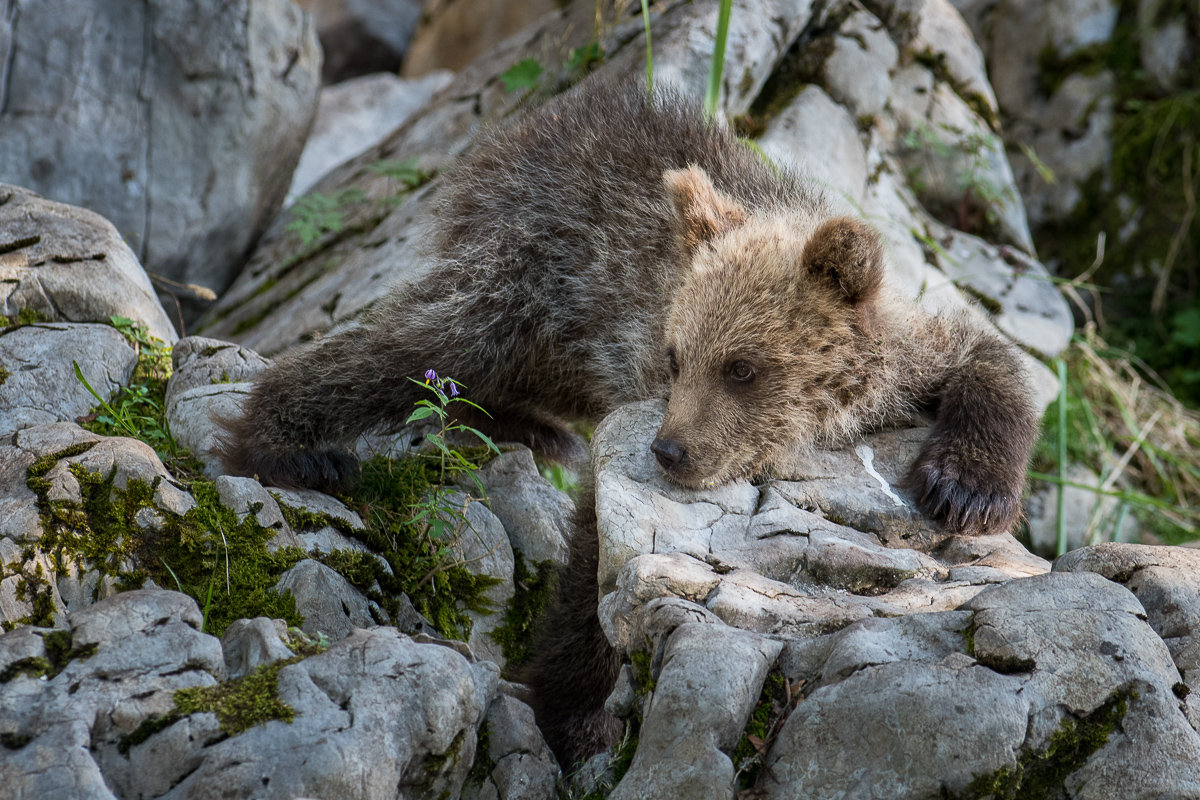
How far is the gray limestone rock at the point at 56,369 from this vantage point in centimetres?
391

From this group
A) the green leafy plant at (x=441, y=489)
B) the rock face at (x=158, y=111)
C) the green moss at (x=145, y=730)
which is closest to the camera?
the green moss at (x=145, y=730)

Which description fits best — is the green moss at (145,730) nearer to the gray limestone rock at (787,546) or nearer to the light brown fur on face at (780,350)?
the gray limestone rock at (787,546)

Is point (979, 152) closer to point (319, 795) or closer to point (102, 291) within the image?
point (102, 291)

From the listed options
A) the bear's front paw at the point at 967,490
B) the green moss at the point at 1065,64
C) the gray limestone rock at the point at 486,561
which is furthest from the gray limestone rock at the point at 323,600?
the green moss at the point at 1065,64

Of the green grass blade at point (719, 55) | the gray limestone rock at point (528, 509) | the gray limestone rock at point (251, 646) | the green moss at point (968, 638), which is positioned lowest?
the gray limestone rock at point (528, 509)

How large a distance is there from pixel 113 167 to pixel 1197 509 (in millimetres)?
8501

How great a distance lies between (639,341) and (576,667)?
4.92 feet

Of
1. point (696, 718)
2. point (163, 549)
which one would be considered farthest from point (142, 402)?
point (696, 718)

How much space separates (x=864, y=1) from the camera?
777cm

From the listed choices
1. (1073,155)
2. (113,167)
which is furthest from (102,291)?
(1073,155)

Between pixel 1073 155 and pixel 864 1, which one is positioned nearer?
pixel 864 1

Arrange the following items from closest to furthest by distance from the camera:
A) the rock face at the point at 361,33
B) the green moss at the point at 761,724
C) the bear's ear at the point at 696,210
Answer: the green moss at the point at 761,724 → the bear's ear at the point at 696,210 → the rock face at the point at 361,33

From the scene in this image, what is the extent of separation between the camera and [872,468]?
3.90m

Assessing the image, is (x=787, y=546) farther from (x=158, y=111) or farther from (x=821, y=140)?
(x=158, y=111)
